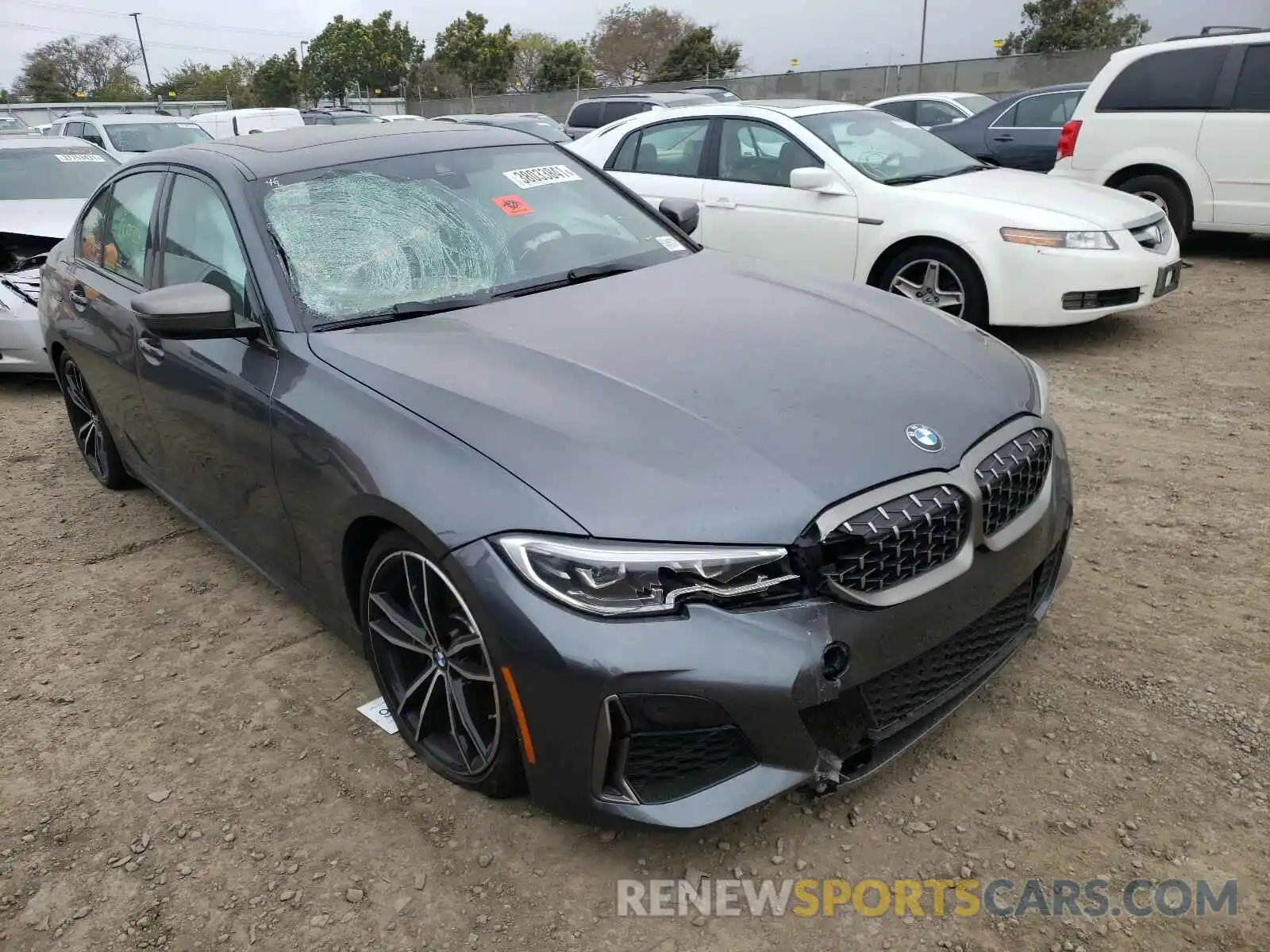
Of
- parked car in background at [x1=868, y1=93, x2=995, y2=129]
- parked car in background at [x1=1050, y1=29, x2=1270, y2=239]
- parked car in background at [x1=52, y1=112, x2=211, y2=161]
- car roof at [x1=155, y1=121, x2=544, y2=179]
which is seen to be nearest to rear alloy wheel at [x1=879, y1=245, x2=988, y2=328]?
car roof at [x1=155, y1=121, x2=544, y2=179]

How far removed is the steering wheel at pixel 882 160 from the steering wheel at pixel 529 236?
11.8 feet

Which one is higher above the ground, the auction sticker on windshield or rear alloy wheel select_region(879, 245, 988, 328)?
the auction sticker on windshield

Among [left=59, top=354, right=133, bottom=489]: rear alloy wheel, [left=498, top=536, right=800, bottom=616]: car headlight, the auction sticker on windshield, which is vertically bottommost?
[left=59, top=354, right=133, bottom=489]: rear alloy wheel

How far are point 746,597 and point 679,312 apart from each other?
117cm

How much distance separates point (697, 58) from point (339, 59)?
2564cm

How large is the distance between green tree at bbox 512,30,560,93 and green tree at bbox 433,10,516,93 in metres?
1.72

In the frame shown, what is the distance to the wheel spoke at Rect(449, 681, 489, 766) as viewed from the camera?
92.7 inches

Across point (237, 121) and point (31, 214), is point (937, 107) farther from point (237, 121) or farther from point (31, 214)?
point (237, 121)

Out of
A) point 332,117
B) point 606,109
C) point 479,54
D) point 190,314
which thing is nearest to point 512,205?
point 190,314

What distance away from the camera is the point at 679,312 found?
2.88m

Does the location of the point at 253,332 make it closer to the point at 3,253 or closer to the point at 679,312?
the point at 679,312

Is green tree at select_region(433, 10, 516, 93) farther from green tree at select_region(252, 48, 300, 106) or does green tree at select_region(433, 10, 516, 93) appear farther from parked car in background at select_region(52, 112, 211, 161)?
parked car in background at select_region(52, 112, 211, 161)

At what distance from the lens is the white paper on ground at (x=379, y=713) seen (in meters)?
2.78

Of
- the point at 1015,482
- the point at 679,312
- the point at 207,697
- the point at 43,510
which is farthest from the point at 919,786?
the point at 43,510
